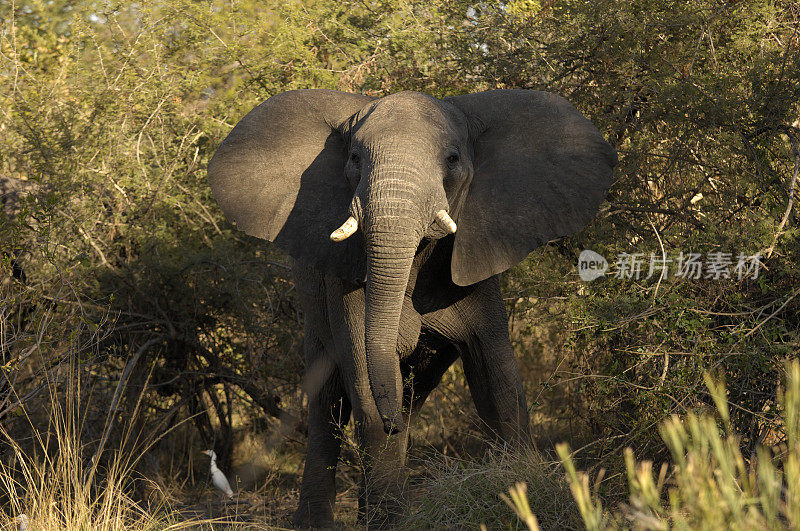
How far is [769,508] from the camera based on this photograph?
211 cm

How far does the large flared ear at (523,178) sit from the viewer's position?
526cm

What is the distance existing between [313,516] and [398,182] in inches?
108

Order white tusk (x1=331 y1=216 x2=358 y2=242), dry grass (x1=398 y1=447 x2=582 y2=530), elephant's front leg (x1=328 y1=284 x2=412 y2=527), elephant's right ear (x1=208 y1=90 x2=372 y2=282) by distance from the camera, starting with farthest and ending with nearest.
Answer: elephant's right ear (x1=208 y1=90 x2=372 y2=282), elephant's front leg (x1=328 y1=284 x2=412 y2=527), white tusk (x1=331 y1=216 x2=358 y2=242), dry grass (x1=398 y1=447 x2=582 y2=530)

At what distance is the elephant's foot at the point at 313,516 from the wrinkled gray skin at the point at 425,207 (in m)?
0.99

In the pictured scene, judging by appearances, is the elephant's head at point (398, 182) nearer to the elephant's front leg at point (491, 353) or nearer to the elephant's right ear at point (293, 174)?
the elephant's right ear at point (293, 174)

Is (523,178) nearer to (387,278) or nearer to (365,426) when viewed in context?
(387,278)

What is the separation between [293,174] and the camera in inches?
223

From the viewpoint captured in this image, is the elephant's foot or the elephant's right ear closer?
the elephant's right ear

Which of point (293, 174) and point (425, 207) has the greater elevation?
point (425, 207)

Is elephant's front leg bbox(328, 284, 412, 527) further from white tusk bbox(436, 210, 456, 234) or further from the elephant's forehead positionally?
the elephant's forehead

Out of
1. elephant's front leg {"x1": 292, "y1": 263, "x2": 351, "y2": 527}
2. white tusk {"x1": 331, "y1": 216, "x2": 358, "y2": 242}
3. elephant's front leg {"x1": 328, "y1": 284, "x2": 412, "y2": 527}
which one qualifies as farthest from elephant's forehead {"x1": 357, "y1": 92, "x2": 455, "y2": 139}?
elephant's front leg {"x1": 292, "y1": 263, "x2": 351, "y2": 527}


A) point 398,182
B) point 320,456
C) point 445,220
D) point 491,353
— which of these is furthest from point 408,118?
point 320,456

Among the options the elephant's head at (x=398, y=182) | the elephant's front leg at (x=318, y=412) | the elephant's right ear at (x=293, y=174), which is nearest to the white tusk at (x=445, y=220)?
the elephant's head at (x=398, y=182)

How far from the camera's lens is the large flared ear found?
5.26 metres
